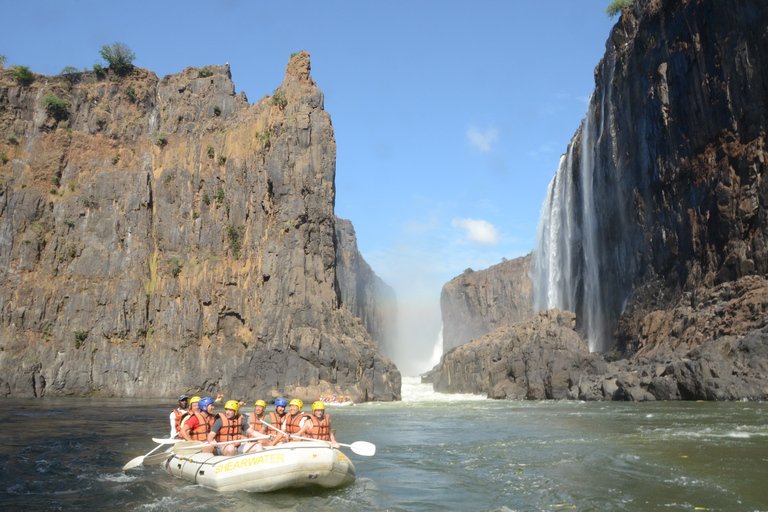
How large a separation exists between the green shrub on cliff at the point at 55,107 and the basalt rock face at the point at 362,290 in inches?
2220

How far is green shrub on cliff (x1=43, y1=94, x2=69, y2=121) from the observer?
2579 inches

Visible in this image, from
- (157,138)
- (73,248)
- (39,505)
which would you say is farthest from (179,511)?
(157,138)

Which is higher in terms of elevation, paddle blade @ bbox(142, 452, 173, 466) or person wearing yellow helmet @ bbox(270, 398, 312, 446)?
person wearing yellow helmet @ bbox(270, 398, 312, 446)

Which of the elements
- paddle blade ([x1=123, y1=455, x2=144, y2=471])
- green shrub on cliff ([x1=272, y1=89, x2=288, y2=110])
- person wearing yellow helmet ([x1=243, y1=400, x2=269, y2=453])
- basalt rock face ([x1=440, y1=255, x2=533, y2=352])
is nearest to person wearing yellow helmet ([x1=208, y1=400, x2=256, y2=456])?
person wearing yellow helmet ([x1=243, y1=400, x2=269, y2=453])

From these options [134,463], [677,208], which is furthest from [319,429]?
[677,208]

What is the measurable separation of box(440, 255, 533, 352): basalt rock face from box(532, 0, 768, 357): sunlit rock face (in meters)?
41.7

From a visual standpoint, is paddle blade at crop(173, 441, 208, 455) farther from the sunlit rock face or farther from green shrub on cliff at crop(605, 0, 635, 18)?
green shrub on cliff at crop(605, 0, 635, 18)

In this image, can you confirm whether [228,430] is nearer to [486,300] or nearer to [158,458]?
[158,458]

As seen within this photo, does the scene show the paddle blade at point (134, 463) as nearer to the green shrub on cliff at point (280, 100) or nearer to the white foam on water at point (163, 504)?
the white foam on water at point (163, 504)

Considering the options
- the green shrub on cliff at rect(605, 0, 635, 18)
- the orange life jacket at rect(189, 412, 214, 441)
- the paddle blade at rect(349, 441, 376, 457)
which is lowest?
the paddle blade at rect(349, 441, 376, 457)

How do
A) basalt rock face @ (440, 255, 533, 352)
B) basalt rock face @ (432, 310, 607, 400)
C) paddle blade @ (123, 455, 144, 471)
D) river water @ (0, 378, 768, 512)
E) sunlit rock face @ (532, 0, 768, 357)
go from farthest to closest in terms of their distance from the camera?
basalt rock face @ (440, 255, 533, 352) < basalt rock face @ (432, 310, 607, 400) < sunlit rock face @ (532, 0, 768, 357) < paddle blade @ (123, 455, 144, 471) < river water @ (0, 378, 768, 512)

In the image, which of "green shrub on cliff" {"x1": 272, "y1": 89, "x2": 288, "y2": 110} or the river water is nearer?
the river water

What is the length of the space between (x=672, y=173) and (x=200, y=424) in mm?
43523

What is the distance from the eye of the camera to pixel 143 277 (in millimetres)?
60594
